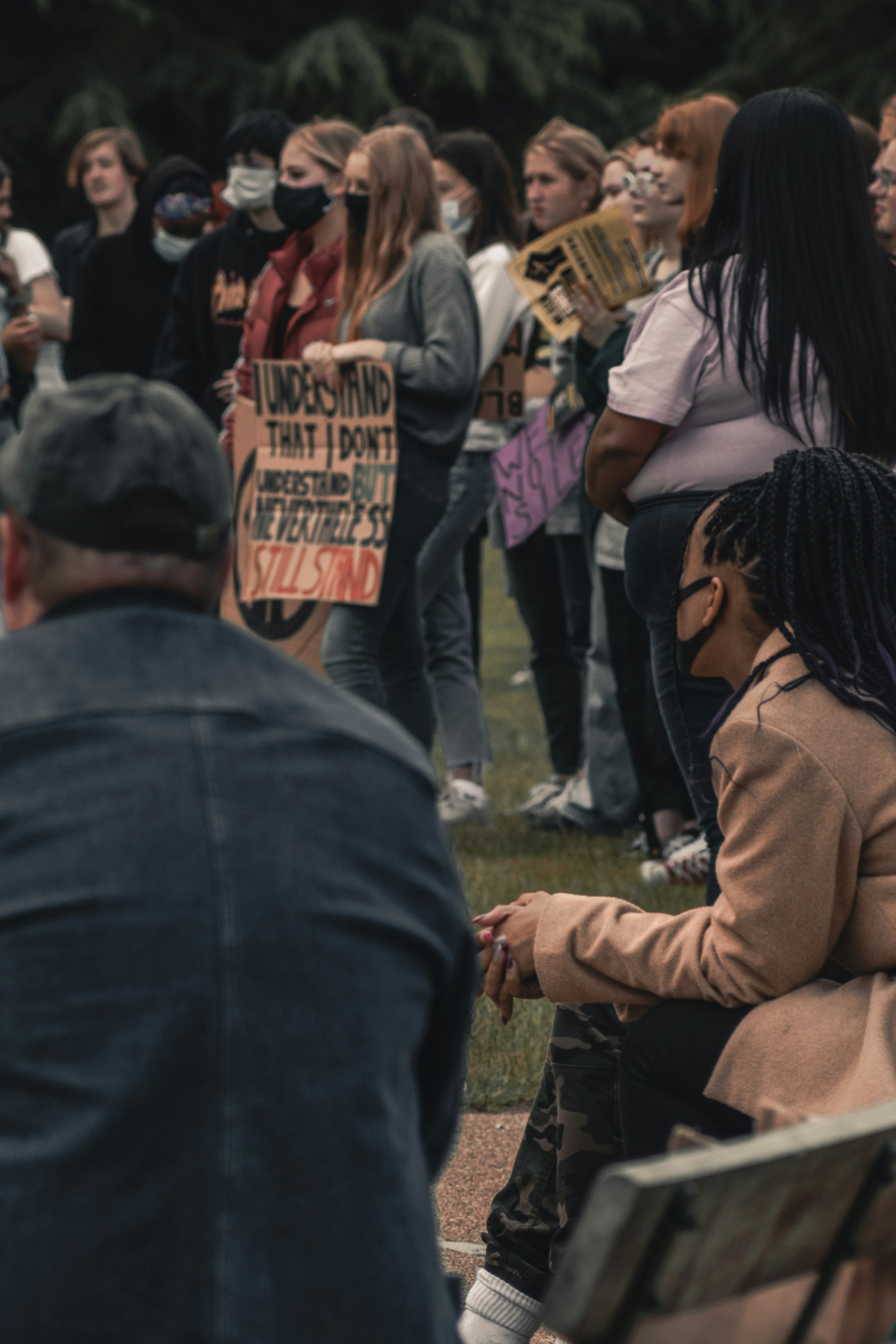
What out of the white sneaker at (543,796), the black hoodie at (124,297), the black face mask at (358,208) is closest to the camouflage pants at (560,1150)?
the black face mask at (358,208)

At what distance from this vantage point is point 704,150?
4500 mm

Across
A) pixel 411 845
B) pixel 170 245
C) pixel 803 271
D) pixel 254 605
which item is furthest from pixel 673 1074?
pixel 170 245

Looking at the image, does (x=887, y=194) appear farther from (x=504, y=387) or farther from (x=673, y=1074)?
(x=673, y=1074)

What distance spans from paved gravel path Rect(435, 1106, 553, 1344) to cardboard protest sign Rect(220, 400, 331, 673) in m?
2.25

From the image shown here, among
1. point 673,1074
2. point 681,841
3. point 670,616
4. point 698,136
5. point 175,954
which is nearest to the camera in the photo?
point 175,954

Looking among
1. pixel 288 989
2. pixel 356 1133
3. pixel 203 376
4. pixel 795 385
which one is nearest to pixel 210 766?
pixel 288 989

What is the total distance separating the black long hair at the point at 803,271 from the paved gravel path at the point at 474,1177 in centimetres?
155

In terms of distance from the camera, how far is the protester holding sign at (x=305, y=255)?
18.7 feet

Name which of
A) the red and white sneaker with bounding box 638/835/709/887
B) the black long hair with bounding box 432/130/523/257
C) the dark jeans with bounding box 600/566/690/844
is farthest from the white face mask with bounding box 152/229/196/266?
the red and white sneaker with bounding box 638/835/709/887

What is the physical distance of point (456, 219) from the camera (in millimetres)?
6422

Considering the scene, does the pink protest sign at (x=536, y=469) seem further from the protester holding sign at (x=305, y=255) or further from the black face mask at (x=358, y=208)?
the black face mask at (x=358, y=208)

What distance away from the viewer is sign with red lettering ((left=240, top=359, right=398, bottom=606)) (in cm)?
543

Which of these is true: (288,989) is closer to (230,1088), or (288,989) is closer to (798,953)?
(230,1088)

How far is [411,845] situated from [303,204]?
4573mm
